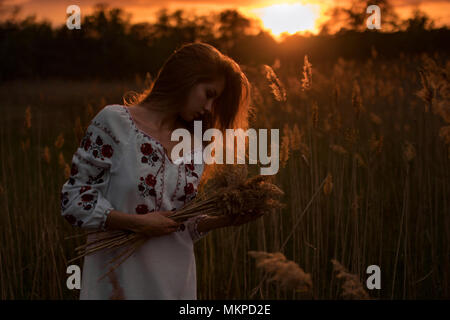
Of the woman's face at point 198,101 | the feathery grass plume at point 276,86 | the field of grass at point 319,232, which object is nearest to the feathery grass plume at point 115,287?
the woman's face at point 198,101

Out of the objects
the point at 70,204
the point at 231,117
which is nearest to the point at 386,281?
the point at 231,117

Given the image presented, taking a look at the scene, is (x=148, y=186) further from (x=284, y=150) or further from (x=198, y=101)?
(x=284, y=150)

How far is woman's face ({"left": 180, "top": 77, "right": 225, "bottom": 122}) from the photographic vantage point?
148 cm

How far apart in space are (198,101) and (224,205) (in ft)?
1.10

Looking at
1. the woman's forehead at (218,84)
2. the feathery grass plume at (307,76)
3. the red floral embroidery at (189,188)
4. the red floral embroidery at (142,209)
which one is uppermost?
the feathery grass plume at (307,76)

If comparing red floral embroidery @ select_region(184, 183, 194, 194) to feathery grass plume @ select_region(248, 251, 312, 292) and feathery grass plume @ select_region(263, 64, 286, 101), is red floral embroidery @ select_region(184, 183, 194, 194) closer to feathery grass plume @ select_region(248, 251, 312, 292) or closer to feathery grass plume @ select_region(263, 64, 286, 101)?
feathery grass plume @ select_region(248, 251, 312, 292)

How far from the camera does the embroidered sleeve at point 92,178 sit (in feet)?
4.38

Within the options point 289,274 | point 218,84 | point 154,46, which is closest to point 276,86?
point 218,84

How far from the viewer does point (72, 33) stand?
63.0 ft

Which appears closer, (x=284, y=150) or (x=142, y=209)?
(x=142, y=209)

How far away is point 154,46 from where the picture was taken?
22172mm

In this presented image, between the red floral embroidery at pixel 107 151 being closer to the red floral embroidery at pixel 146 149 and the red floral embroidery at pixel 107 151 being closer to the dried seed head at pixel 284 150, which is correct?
the red floral embroidery at pixel 146 149

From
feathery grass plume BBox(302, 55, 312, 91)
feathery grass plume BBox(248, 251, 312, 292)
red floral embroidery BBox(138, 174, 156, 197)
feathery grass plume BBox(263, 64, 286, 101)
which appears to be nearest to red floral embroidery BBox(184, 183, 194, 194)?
red floral embroidery BBox(138, 174, 156, 197)

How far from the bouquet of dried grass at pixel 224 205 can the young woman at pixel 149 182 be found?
4cm
